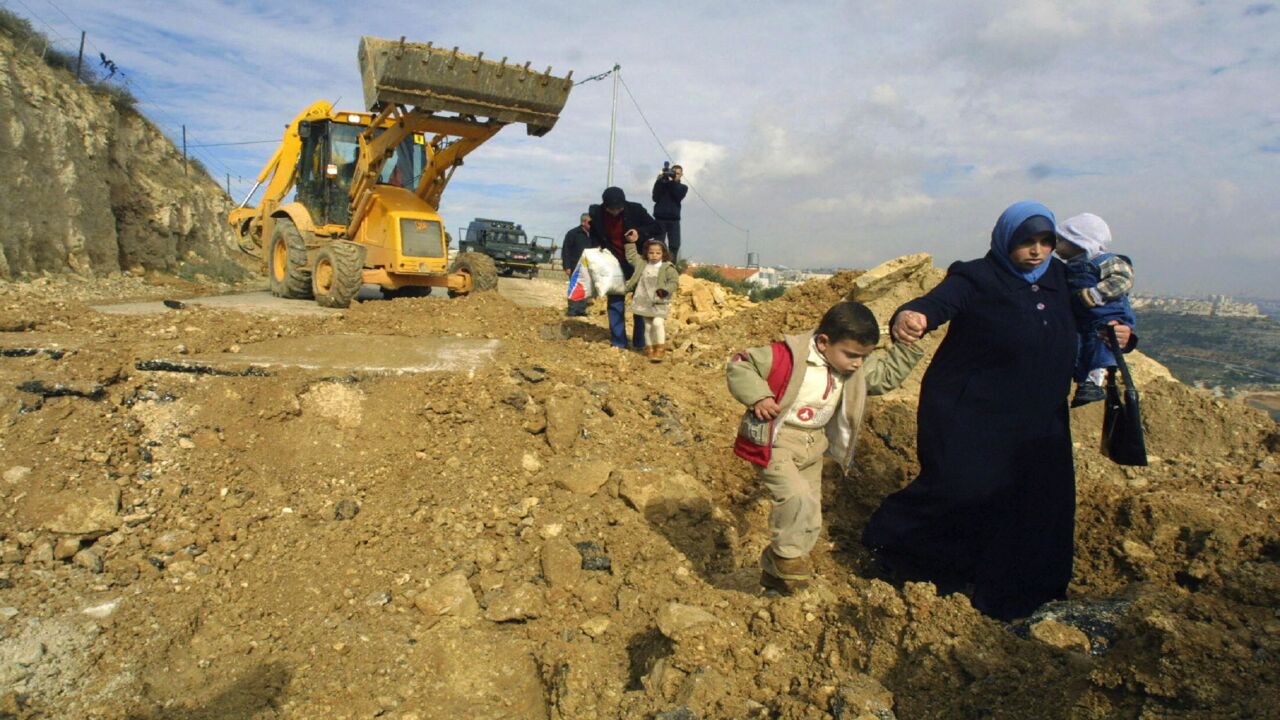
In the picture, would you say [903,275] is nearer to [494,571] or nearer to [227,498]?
[494,571]

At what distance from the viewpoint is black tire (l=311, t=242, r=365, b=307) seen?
8.95 metres

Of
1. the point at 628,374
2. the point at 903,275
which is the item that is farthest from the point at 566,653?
the point at 903,275

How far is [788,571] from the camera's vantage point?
10.3 ft

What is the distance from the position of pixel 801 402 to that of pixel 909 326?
19.8 inches

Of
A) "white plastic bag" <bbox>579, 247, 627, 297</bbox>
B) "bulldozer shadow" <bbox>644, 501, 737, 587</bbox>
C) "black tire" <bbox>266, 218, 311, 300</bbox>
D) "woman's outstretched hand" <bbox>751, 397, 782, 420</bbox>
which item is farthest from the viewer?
"black tire" <bbox>266, 218, 311, 300</bbox>

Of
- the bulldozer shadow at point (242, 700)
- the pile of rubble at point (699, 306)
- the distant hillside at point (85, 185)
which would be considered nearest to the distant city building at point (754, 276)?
the pile of rubble at point (699, 306)

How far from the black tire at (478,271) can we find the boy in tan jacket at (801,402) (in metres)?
7.77

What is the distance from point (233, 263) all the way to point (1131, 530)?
17.2 meters

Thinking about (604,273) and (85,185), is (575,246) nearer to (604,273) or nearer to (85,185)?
(604,273)

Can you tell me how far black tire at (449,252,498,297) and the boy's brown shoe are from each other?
309 inches

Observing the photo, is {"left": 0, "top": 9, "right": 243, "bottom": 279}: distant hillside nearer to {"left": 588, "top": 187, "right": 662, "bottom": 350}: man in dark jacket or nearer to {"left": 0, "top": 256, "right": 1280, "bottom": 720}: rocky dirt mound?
{"left": 0, "top": 256, "right": 1280, "bottom": 720}: rocky dirt mound

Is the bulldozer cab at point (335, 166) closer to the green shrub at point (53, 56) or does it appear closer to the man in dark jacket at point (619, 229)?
the man in dark jacket at point (619, 229)

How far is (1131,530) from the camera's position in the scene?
3877mm

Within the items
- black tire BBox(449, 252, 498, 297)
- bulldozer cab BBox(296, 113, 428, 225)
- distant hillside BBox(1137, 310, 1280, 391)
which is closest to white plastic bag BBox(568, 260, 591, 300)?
black tire BBox(449, 252, 498, 297)
